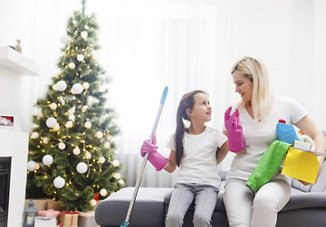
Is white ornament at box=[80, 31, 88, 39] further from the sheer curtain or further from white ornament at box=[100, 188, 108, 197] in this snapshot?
white ornament at box=[100, 188, 108, 197]

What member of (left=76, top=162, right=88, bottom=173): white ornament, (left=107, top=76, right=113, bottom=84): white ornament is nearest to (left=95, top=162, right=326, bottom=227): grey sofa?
(left=76, top=162, right=88, bottom=173): white ornament

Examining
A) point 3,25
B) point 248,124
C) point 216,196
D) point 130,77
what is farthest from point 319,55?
point 3,25

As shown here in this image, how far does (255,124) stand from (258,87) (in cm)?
21

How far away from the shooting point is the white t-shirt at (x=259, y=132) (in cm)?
214

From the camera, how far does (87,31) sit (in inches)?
150

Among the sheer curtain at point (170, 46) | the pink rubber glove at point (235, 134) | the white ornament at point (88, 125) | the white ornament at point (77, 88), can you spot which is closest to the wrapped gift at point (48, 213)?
the white ornament at point (88, 125)

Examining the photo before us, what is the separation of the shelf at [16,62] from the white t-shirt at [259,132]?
5.95ft

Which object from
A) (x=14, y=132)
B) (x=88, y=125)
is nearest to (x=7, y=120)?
(x=14, y=132)

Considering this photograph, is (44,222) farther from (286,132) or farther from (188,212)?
(286,132)

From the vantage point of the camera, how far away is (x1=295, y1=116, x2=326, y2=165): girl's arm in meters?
2.09

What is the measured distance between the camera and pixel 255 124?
2174mm

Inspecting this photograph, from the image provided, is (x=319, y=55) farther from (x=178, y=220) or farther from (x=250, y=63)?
(x=178, y=220)

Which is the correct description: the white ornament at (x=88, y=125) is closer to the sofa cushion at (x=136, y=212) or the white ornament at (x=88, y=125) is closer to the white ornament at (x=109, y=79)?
the white ornament at (x=109, y=79)

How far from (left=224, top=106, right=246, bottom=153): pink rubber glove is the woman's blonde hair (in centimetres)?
13
